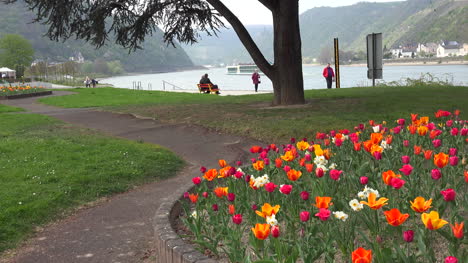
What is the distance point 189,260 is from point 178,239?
50 cm

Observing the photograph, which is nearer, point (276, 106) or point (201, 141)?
point (201, 141)

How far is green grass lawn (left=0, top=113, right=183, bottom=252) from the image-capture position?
6.19m

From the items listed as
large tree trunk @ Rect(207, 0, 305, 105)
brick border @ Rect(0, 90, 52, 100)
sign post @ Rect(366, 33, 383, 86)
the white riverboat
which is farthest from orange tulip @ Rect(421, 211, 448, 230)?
the white riverboat

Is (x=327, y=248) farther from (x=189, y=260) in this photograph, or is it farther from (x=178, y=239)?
(x=178, y=239)

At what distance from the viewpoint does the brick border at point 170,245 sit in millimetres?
3625

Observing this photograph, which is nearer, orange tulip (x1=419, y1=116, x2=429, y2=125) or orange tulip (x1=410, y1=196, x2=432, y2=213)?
orange tulip (x1=410, y1=196, x2=432, y2=213)

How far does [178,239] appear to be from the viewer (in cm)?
405

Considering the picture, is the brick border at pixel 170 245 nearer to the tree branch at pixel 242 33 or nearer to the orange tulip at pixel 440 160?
the orange tulip at pixel 440 160

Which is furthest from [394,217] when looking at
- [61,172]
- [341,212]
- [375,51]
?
[375,51]

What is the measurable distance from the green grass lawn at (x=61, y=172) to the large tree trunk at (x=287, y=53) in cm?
594

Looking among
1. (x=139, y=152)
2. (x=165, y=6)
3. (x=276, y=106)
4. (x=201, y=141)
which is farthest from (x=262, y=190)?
(x=165, y=6)

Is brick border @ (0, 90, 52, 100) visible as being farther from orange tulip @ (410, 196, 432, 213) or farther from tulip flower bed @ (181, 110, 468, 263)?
orange tulip @ (410, 196, 432, 213)

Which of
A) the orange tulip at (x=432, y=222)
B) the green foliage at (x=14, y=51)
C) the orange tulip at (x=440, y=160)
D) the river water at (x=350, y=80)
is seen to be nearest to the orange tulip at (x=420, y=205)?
the orange tulip at (x=432, y=222)

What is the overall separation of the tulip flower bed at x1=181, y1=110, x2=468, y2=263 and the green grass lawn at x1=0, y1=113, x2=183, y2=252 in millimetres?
2155
